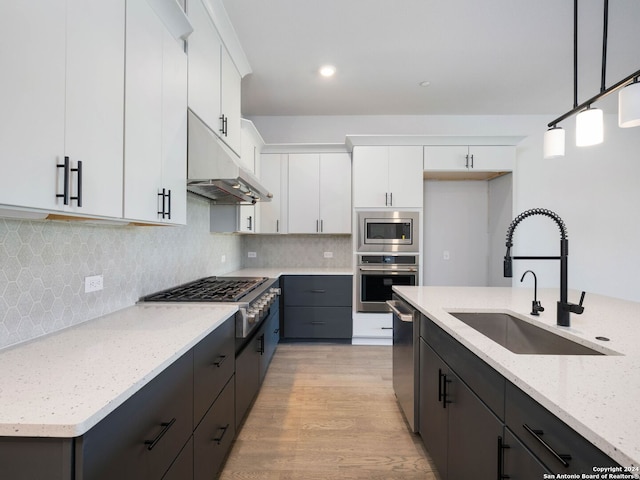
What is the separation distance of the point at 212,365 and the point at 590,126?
2.28 meters

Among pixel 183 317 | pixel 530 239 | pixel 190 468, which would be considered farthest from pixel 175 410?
pixel 530 239

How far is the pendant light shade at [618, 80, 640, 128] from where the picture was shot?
131 centimetres

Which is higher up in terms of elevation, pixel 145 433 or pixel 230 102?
pixel 230 102

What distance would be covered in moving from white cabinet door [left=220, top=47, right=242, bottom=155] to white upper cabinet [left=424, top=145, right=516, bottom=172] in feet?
7.16

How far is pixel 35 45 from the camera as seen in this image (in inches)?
32.5

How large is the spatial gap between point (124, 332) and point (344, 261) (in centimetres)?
311

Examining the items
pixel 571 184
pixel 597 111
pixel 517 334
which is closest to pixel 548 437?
pixel 517 334

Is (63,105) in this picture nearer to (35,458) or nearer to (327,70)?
(35,458)

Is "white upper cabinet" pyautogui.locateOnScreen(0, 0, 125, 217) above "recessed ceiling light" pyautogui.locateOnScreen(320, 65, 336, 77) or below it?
below

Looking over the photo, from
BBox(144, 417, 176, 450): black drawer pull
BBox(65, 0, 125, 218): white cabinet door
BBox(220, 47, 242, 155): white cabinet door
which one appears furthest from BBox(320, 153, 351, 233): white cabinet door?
Result: BBox(144, 417, 176, 450): black drawer pull

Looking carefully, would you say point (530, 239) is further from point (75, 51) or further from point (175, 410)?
point (75, 51)

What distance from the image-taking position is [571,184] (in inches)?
156

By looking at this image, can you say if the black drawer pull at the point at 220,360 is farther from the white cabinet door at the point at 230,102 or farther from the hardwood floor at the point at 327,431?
the white cabinet door at the point at 230,102

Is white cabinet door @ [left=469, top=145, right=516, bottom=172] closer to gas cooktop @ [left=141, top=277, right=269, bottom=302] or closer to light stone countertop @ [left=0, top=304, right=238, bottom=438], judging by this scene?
gas cooktop @ [left=141, top=277, right=269, bottom=302]
